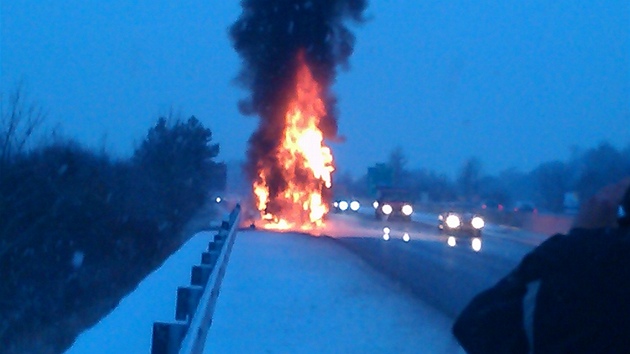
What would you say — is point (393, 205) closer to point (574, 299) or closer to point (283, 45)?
point (283, 45)

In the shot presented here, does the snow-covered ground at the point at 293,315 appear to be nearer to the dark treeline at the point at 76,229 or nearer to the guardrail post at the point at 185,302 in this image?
the guardrail post at the point at 185,302

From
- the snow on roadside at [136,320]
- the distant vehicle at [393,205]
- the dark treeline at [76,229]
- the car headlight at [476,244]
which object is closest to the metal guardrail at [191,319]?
the snow on roadside at [136,320]

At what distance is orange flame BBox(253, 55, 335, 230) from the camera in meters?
43.9

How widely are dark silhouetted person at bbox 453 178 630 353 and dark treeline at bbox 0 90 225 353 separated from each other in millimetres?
17956

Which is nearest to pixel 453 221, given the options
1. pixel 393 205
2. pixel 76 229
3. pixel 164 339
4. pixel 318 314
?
pixel 76 229

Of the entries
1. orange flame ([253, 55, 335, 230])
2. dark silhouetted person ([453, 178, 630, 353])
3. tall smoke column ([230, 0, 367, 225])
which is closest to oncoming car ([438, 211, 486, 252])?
orange flame ([253, 55, 335, 230])

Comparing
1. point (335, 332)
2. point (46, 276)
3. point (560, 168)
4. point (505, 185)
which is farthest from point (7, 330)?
point (505, 185)

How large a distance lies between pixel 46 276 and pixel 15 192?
124 inches

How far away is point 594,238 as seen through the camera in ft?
8.87

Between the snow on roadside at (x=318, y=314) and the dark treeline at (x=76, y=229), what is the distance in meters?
6.51

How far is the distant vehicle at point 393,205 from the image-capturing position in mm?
54938

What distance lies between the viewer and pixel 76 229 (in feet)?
124

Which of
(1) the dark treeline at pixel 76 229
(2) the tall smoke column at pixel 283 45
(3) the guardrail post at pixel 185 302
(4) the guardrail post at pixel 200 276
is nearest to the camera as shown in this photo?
(3) the guardrail post at pixel 185 302

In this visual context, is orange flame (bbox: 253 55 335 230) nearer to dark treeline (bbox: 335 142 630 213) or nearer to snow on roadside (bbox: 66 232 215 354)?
dark treeline (bbox: 335 142 630 213)
